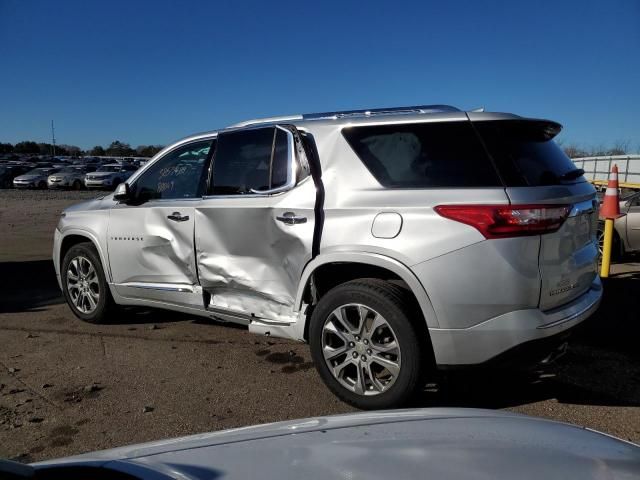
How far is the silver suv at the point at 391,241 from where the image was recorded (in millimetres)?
3129

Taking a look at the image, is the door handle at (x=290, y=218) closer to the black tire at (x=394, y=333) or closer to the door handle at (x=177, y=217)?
the black tire at (x=394, y=333)

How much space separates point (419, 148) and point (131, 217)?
2.80 metres

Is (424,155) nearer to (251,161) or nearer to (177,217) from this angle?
(251,161)

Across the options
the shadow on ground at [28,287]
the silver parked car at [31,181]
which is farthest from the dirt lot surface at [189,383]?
the silver parked car at [31,181]

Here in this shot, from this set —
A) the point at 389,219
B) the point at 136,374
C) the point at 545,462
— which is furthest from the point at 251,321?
the point at 545,462

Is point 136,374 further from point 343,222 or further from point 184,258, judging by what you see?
point 343,222

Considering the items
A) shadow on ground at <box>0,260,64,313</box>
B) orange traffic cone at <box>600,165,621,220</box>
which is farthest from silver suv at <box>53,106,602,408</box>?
orange traffic cone at <box>600,165,621,220</box>

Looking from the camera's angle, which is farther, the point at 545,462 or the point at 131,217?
the point at 131,217

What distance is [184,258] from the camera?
460 centimetres

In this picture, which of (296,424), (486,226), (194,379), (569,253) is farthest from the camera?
(194,379)

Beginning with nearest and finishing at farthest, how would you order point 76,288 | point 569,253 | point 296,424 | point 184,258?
point 296,424 < point 569,253 < point 184,258 < point 76,288

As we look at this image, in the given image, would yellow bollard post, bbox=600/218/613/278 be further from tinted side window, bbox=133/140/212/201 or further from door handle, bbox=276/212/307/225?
tinted side window, bbox=133/140/212/201

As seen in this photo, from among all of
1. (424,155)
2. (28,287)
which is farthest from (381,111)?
(28,287)

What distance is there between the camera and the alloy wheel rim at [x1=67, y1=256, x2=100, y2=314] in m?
5.42
